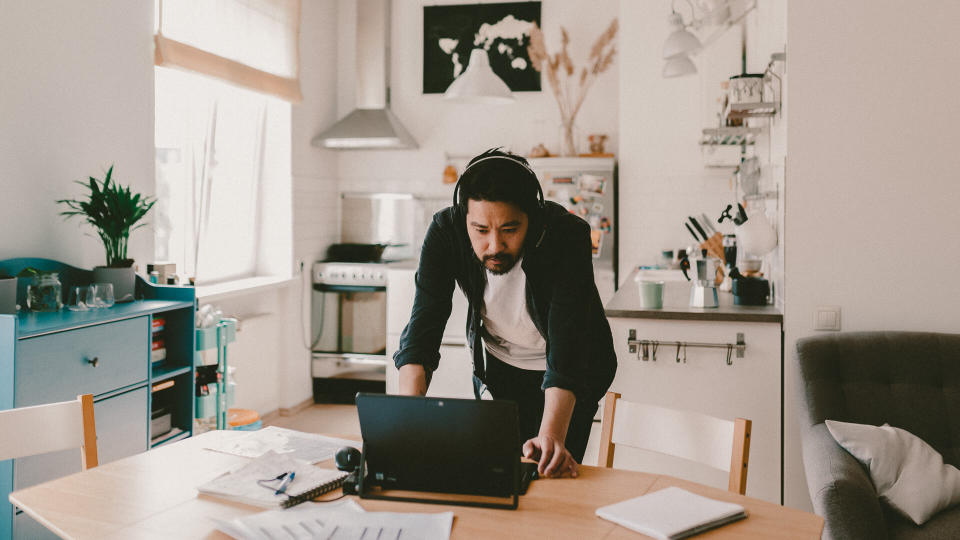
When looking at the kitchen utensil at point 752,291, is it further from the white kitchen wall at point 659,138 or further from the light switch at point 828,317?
the white kitchen wall at point 659,138

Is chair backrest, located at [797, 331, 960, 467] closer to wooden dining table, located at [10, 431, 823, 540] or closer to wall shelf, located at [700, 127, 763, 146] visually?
wooden dining table, located at [10, 431, 823, 540]

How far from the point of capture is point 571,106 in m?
5.59

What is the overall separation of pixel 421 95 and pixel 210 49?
76.3 inches

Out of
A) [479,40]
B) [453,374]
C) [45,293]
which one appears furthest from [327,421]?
[479,40]

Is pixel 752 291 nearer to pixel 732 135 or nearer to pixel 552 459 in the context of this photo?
pixel 732 135

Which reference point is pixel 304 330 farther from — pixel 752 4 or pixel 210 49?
pixel 752 4

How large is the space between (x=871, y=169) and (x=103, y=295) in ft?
9.69

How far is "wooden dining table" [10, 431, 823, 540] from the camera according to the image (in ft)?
4.17

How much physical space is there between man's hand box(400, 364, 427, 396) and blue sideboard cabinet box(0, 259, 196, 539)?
1.31 metres

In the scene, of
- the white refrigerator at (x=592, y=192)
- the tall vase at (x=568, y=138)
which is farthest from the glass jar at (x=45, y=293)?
the tall vase at (x=568, y=138)

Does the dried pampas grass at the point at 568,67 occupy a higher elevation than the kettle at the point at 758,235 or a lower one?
higher

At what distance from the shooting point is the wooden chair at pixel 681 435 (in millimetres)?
1646

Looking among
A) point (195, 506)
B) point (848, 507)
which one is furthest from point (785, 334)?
point (195, 506)

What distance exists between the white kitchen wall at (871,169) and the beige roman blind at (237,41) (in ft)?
9.62
